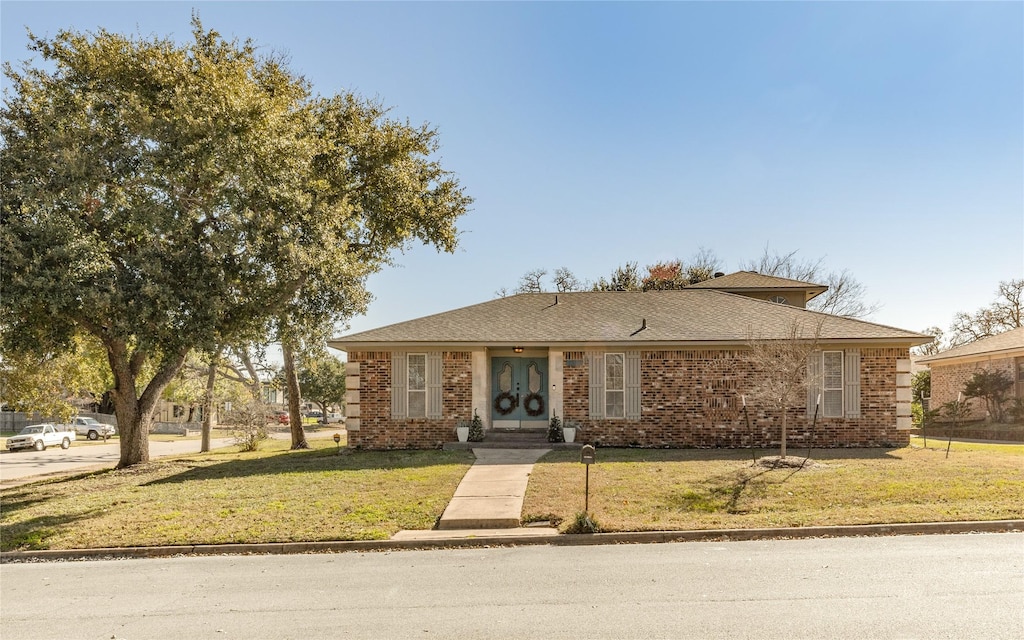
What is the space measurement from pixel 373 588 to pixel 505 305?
15166 mm

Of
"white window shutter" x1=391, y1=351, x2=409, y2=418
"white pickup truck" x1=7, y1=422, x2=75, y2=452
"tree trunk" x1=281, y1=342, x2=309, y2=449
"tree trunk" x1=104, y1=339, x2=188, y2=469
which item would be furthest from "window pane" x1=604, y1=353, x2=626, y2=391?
"white pickup truck" x1=7, y1=422, x2=75, y2=452

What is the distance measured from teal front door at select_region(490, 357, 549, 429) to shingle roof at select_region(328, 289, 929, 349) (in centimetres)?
103

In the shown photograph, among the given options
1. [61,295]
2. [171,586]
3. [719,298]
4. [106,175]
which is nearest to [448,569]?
[171,586]

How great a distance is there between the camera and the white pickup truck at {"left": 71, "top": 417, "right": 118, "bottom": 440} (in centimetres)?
4541

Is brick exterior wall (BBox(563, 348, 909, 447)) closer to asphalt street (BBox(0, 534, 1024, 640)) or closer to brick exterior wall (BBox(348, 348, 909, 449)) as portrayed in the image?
brick exterior wall (BBox(348, 348, 909, 449))

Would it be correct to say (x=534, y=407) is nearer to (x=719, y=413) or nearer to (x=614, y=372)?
(x=614, y=372)

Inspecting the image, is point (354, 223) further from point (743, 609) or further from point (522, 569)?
point (743, 609)

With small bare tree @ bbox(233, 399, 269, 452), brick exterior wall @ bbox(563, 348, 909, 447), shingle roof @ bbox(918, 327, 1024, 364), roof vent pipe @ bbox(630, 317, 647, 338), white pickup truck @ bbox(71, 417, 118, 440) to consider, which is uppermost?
roof vent pipe @ bbox(630, 317, 647, 338)

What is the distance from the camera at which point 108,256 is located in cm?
1473

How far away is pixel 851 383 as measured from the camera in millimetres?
18125

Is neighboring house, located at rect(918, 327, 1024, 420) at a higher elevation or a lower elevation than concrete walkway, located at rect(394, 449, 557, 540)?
higher

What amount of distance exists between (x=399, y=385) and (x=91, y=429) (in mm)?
36710

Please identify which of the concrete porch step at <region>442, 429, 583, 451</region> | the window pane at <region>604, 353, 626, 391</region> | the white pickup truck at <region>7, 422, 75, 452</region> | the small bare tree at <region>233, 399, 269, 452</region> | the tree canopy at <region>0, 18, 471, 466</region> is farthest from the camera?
the white pickup truck at <region>7, 422, 75, 452</region>

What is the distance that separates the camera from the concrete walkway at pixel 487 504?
1026cm
